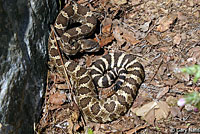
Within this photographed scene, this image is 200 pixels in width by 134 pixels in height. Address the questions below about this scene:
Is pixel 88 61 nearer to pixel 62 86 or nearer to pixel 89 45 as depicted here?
pixel 89 45

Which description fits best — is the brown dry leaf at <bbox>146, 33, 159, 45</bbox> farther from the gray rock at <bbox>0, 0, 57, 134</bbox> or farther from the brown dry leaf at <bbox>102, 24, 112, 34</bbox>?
the gray rock at <bbox>0, 0, 57, 134</bbox>

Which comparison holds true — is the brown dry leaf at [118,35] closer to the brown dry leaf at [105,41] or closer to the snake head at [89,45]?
the brown dry leaf at [105,41]

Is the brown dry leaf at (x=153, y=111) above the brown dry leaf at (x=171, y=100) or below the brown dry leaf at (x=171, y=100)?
below

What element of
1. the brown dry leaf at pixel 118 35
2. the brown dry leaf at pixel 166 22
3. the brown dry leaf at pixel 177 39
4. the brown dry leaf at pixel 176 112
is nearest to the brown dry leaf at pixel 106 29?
the brown dry leaf at pixel 118 35

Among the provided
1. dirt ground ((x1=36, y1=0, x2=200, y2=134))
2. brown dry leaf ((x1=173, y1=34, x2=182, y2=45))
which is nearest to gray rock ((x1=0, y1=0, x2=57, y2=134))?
dirt ground ((x1=36, y1=0, x2=200, y2=134))

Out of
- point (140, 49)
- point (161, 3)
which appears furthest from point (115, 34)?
point (161, 3)
